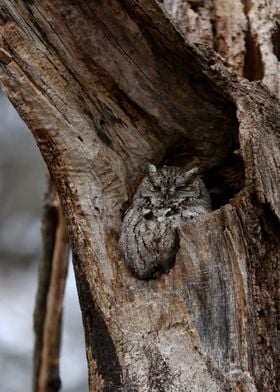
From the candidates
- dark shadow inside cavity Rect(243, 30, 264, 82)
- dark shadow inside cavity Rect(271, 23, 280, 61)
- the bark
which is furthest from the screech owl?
the bark

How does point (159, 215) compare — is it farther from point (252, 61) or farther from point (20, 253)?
point (20, 253)

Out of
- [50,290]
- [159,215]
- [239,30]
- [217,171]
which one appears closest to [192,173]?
[217,171]

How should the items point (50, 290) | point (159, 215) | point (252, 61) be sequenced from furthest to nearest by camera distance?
point (50, 290) → point (252, 61) → point (159, 215)

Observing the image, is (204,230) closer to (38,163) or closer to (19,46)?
(19,46)

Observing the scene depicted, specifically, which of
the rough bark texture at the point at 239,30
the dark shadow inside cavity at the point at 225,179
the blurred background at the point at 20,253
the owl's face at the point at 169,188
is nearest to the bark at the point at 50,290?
the owl's face at the point at 169,188

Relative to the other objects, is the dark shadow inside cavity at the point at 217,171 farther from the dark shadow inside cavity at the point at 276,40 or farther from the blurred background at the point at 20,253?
the blurred background at the point at 20,253

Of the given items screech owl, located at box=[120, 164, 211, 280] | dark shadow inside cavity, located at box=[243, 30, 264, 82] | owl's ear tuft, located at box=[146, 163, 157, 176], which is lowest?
screech owl, located at box=[120, 164, 211, 280]

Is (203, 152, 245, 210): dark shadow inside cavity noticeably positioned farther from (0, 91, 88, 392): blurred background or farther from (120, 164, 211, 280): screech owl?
(0, 91, 88, 392): blurred background

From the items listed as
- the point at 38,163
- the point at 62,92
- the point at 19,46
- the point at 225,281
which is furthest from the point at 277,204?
the point at 38,163
